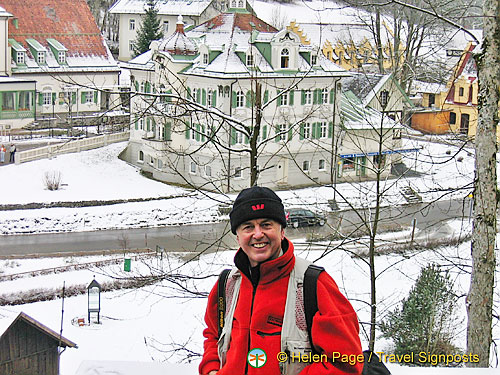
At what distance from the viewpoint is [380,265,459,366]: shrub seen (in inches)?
592

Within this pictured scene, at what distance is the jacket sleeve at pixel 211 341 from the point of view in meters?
4.91

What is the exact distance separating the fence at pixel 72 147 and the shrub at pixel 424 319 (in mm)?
23753

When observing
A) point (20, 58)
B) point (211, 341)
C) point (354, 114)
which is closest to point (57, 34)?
point (20, 58)

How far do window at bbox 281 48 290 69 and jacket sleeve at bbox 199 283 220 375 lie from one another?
33.0 m

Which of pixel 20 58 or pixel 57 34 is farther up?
pixel 57 34

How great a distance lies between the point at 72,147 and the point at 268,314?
38153 mm

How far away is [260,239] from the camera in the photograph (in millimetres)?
4738

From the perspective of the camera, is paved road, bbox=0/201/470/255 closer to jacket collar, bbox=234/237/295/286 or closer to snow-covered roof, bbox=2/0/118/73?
snow-covered roof, bbox=2/0/118/73

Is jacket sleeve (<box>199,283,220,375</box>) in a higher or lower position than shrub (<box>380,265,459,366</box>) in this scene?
higher

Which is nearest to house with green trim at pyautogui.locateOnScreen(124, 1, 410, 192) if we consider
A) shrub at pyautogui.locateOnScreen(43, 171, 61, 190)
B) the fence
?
the fence

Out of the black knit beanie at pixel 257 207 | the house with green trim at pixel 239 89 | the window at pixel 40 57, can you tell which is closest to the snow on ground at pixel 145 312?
the house with green trim at pixel 239 89

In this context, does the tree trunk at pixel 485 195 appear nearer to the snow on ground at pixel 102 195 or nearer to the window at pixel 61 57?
the snow on ground at pixel 102 195

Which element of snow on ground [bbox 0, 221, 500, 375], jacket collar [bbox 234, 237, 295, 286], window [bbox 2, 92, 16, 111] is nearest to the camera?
jacket collar [bbox 234, 237, 295, 286]

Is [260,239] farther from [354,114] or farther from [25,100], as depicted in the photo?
[25,100]
